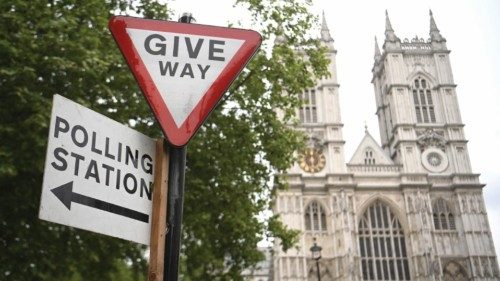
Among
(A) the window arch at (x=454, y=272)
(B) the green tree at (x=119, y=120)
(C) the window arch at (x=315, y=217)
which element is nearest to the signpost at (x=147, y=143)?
(B) the green tree at (x=119, y=120)

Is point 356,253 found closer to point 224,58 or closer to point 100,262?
point 100,262

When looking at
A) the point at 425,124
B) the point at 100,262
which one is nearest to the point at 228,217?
the point at 100,262

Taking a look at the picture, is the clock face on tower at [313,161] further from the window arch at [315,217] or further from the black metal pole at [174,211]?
the black metal pole at [174,211]

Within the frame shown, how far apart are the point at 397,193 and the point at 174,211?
132 feet

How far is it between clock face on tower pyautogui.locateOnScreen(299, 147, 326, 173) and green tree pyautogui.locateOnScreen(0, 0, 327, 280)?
27.0 meters

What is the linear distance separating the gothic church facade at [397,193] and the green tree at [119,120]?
25.4 meters

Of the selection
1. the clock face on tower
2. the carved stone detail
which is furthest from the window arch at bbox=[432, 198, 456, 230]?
the clock face on tower

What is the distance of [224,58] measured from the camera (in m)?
2.17

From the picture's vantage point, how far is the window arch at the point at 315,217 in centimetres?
3838

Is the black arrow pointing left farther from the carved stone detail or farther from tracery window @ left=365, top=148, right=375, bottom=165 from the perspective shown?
the carved stone detail

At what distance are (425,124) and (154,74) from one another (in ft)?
141

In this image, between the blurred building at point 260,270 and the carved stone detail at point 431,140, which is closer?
the blurred building at point 260,270

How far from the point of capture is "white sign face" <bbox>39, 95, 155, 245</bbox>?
1.66 m

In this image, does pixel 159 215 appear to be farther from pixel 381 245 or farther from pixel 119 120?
pixel 381 245
